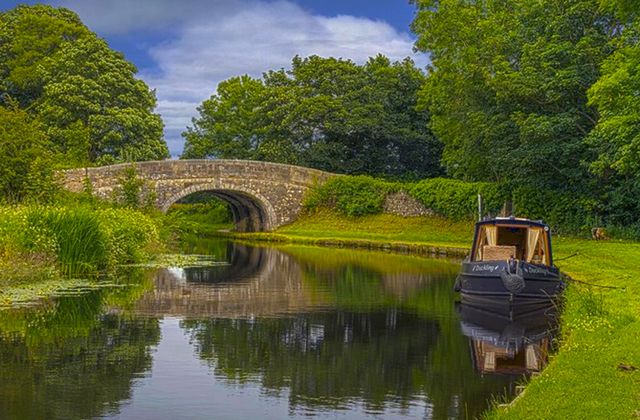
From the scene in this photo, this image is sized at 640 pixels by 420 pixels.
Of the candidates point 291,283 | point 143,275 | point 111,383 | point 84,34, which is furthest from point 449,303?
point 84,34

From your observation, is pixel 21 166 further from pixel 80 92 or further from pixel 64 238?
pixel 80 92

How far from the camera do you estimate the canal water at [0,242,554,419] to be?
9586 mm

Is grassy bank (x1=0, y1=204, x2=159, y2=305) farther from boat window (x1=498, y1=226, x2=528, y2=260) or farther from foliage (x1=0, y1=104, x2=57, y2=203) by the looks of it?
boat window (x1=498, y1=226, x2=528, y2=260)

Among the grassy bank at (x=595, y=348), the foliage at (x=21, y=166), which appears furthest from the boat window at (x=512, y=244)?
the foliage at (x=21, y=166)

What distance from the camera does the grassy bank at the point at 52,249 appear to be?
1783cm

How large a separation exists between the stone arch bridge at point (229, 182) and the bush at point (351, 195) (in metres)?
0.70

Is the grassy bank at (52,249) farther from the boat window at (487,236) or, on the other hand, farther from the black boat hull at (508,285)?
the boat window at (487,236)

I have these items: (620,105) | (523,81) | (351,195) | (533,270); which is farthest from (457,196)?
(533,270)

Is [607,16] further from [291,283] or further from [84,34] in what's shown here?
[84,34]

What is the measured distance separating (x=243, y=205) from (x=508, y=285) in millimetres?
33093

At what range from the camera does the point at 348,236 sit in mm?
40125

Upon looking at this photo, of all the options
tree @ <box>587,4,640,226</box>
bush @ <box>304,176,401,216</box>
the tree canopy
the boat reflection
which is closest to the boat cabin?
the boat reflection

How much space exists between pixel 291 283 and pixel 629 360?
1273 cm

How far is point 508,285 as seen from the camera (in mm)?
17234
